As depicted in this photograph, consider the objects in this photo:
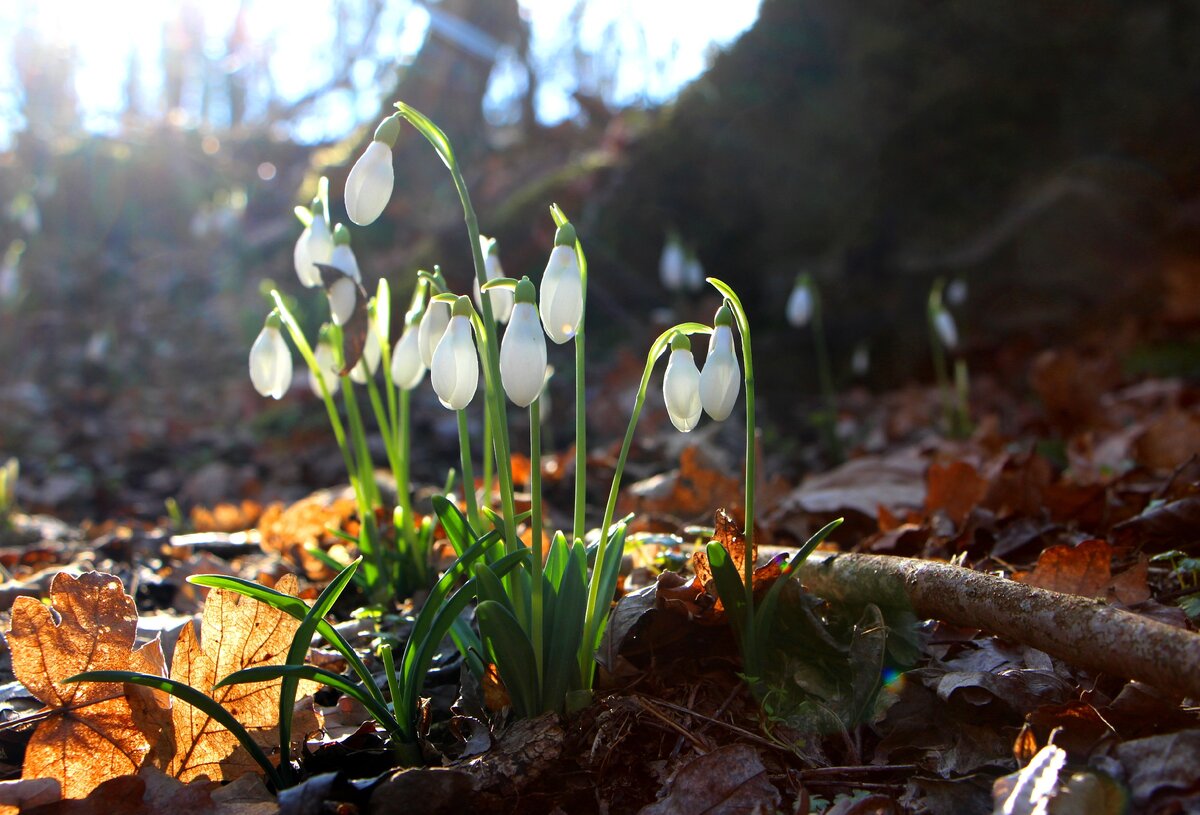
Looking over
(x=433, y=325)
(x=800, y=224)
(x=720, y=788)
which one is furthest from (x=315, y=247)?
(x=800, y=224)

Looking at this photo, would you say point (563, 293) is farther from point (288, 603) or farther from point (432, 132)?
point (288, 603)

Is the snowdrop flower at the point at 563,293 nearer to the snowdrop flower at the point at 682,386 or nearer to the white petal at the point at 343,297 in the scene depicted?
the snowdrop flower at the point at 682,386

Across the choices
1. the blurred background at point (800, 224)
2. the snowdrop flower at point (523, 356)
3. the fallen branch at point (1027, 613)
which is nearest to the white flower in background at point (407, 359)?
the snowdrop flower at point (523, 356)

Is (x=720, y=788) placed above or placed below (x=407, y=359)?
below

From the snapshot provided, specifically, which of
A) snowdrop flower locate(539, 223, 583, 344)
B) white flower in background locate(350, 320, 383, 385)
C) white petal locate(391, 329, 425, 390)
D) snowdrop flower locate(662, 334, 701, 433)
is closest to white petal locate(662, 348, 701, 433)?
snowdrop flower locate(662, 334, 701, 433)

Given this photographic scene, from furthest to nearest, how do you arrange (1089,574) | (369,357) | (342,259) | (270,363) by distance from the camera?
(369,357), (342,259), (270,363), (1089,574)

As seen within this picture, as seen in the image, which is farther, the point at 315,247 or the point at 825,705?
the point at 315,247

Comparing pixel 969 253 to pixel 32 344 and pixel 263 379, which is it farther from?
pixel 32 344
